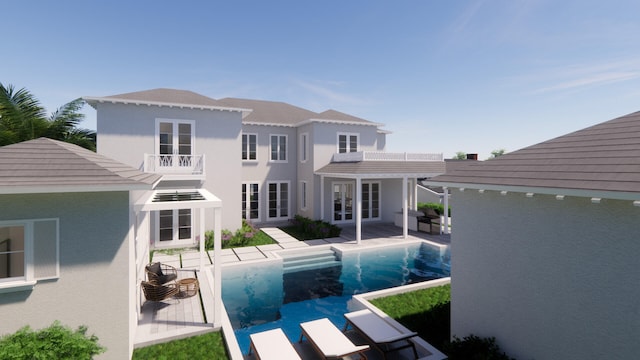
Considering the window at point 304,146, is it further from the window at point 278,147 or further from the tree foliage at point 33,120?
the tree foliage at point 33,120

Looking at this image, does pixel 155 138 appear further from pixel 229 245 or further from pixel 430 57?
pixel 430 57

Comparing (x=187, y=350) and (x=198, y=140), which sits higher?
(x=198, y=140)

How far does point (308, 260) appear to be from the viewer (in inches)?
600

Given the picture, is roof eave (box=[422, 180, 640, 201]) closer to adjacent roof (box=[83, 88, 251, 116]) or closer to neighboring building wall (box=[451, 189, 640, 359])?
neighboring building wall (box=[451, 189, 640, 359])

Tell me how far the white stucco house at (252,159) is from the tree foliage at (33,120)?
4.52 metres

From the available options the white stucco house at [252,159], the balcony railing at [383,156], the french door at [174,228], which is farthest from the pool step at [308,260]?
the balcony railing at [383,156]

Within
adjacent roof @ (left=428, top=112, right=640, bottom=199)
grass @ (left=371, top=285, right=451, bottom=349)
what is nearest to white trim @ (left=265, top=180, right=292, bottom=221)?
grass @ (left=371, top=285, right=451, bottom=349)

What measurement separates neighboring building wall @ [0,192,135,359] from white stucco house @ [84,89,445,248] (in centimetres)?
538

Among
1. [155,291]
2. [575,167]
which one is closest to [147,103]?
[155,291]

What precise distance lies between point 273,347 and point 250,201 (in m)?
16.4

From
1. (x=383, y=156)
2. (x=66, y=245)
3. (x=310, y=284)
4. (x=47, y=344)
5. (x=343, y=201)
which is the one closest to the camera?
(x=47, y=344)

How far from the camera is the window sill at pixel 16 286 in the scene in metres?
5.61

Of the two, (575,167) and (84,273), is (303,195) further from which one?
(575,167)

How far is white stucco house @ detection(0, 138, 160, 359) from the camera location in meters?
5.73
